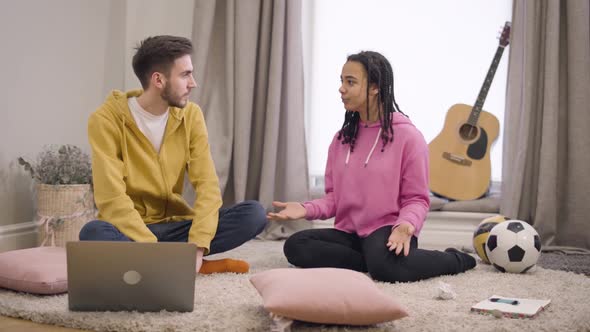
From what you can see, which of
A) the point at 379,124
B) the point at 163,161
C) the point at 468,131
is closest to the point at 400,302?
the point at 379,124

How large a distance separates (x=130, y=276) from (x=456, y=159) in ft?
6.85

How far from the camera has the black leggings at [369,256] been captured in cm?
215

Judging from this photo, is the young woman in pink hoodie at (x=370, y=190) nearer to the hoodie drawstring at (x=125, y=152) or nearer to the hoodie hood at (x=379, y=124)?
the hoodie hood at (x=379, y=124)

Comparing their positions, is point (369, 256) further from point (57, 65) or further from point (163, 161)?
point (57, 65)

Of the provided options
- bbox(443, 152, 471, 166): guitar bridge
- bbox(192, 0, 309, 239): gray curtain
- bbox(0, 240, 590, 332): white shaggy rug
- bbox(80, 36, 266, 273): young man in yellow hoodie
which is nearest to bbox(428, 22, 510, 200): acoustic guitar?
bbox(443, 152, 471, 166): guitar bridge

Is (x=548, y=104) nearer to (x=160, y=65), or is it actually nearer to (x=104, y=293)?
(x=160, y=65)

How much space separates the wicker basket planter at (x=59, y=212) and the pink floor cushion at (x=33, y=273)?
2.36 feet

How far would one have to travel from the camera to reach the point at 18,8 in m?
2.73

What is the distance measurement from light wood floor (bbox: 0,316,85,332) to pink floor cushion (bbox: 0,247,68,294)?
19 centimetres

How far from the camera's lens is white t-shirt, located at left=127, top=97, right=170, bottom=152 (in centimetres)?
221

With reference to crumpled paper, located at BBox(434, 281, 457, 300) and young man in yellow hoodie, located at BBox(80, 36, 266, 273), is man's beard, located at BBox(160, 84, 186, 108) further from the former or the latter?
crumpled paper, located at BBox(434, 281, 457, 300)

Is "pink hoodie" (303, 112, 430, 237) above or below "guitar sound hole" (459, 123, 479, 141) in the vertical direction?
below

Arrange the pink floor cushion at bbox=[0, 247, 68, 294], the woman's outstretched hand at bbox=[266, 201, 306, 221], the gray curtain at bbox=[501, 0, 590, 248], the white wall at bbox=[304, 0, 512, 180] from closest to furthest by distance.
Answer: the pink floor cushion at bbox=[0, 247, 68, 294] → the woman's outstretched hand at bbox=[266, 201, 306, 221] → the gray curtain at bbox=[501, 0, 590, 248] → the white wall at bbox=[304, 0, 512, 180]

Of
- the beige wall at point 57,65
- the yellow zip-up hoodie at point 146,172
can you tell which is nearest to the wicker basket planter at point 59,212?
the beige wall at point 57,65
